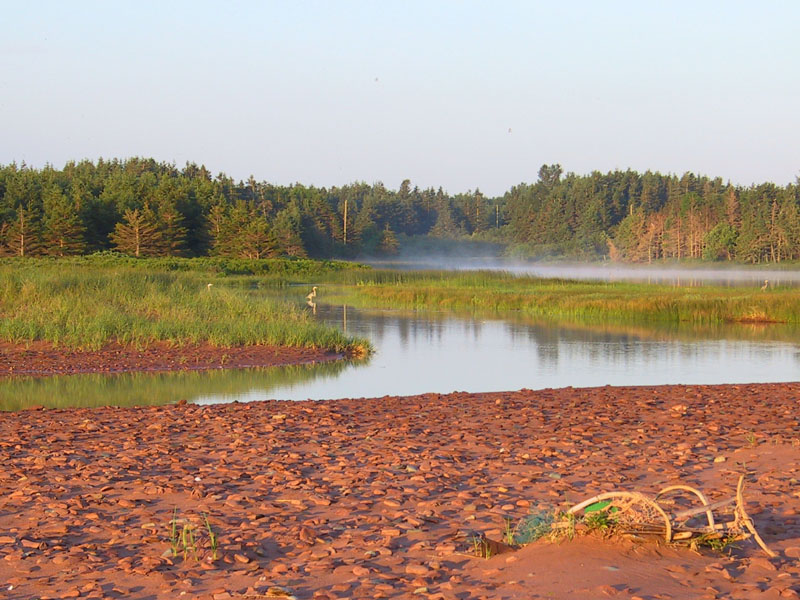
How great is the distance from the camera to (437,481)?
7867mm

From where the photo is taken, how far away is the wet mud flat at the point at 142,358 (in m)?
19.0

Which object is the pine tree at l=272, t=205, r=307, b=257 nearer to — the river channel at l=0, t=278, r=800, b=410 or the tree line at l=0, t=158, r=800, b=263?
the tree line at l=0, t=158, r=800, b=263

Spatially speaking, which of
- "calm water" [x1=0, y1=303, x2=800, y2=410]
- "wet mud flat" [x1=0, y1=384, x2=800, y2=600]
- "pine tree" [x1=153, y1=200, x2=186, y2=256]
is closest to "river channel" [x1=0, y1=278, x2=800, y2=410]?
"calm water" [x1=0, y1=303, x2=800, y2=410]

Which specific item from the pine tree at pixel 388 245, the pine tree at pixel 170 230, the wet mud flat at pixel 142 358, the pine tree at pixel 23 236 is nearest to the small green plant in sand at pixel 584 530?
the wet mud flat at pixel 142 358

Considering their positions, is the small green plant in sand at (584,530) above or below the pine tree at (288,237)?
below

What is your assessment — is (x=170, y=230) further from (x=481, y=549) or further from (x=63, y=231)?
(x=481, y=549)

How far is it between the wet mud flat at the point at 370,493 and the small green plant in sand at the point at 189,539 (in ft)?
0.06

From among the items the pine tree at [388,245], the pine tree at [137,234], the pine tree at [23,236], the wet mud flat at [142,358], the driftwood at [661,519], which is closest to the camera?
the driftwood at [661,519]

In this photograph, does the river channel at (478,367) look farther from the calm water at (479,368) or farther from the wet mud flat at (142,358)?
the wet mud flat at (142,358)

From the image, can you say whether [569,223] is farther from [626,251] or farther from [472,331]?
[472,331]

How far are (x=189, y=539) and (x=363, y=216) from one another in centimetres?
12865

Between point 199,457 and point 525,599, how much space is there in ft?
A: 15.9

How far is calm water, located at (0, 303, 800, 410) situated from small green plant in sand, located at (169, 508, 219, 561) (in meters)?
9.05

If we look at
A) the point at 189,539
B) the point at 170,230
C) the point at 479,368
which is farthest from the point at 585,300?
the point at 170,230
